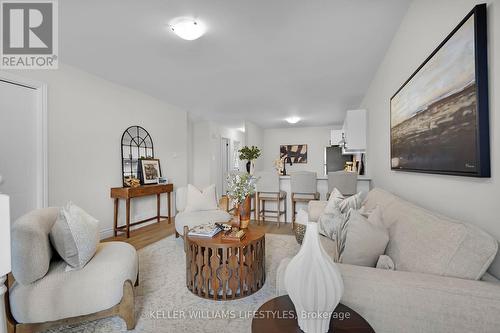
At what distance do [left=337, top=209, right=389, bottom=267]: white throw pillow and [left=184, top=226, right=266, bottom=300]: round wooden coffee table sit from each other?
846 mm

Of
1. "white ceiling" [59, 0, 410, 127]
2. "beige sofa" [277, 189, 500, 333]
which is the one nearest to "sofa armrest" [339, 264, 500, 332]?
"beige sofa" [277, 189, 500, 333]

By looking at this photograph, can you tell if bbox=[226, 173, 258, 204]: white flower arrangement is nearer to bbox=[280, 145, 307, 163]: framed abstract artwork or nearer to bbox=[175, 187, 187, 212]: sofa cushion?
bbox=[175, 187, 187, 212]: sofa cushion

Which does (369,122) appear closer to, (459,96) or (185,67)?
(459,96)

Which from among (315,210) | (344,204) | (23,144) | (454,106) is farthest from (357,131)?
(23,144)

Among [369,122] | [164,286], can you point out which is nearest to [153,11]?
[164,286]

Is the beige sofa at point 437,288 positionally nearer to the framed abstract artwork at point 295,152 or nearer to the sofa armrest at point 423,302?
the sofa armrest at point 423,302

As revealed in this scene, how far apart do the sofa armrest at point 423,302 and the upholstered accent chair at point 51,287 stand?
1.40 meters

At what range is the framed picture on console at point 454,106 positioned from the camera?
106 cm

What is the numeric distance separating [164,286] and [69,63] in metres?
2.99

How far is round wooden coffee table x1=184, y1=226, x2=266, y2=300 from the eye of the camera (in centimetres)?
185

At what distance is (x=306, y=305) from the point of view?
783mm

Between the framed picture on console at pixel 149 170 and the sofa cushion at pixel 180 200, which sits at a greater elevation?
the framed picture on console at pixel 149 170

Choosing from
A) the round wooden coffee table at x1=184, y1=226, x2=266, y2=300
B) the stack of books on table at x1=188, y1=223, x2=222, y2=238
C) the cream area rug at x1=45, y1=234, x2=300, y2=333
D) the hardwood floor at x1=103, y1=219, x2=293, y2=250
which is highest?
the stack of books on table at x1=188, y1=223, x2=222, y2=238

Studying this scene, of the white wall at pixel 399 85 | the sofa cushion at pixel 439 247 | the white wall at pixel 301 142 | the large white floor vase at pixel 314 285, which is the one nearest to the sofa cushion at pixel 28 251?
the large white floor vase at pixel 314 285
